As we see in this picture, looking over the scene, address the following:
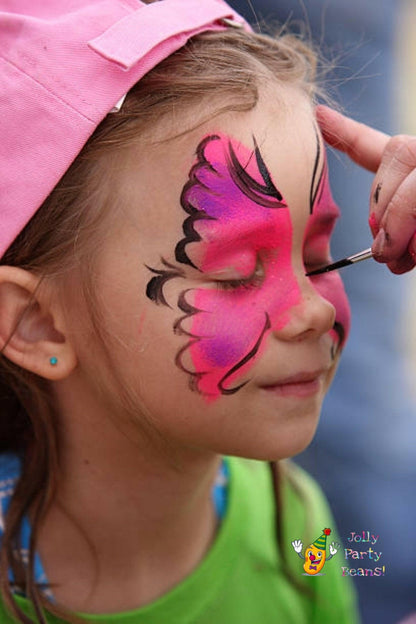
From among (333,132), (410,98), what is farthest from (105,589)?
(410,98)

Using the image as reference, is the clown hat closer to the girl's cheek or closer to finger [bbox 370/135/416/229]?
the girl's cheek

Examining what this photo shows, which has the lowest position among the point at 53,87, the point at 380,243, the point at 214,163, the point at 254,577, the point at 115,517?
the point at 254,577

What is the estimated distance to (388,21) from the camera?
8.54 feet

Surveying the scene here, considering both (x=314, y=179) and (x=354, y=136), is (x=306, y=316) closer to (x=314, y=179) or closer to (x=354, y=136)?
(x=314, y=179)

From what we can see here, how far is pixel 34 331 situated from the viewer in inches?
44.5

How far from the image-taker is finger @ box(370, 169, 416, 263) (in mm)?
970

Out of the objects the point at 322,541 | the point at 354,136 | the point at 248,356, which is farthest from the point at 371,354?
the point at 248,356

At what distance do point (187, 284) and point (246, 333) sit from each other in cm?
10

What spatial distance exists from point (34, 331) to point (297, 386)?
39 cm

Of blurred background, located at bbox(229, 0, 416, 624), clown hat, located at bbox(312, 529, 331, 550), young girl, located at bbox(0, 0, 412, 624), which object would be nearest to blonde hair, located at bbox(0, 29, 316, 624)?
young girl, located at bbox(0, 0, 412, 624)

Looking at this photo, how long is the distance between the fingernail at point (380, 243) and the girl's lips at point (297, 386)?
212mm

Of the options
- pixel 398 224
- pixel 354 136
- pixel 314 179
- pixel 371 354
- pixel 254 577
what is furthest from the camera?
pixel 371 354

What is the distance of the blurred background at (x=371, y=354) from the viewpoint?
6.70 ft

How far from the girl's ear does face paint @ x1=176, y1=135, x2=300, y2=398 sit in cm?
19
